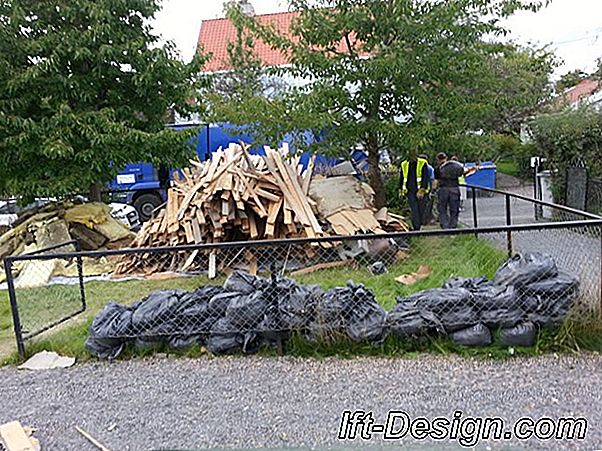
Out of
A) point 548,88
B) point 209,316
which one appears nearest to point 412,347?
point 209,316

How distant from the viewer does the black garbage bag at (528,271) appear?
4812 mm

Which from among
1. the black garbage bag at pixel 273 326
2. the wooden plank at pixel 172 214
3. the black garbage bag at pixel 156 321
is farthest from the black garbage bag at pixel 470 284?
the wooden plank at pixel 172 214

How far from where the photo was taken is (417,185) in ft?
36.3

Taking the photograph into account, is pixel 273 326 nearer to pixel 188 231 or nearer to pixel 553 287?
pixel 553 287

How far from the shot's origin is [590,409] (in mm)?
3617

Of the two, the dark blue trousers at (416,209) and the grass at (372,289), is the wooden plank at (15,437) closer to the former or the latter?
the grass at (372,289)

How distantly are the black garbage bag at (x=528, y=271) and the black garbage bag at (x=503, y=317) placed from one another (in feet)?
0.93

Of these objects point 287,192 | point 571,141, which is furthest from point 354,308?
point 571,141

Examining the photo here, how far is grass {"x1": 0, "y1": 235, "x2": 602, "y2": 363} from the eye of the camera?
4.67 m

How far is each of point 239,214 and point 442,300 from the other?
178 inches

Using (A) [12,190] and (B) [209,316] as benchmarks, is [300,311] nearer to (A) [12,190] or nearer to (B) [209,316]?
(B) [209,316]

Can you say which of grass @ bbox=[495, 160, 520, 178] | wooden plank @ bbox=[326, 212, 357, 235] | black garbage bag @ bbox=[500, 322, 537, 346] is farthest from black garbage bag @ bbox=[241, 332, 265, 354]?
grass @ bbox=[495, 160, 520, 178]

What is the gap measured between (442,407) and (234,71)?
1922cm

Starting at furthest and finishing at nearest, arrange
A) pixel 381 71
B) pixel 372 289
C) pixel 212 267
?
pixel 381 71 → pixel 212 267 → pixel 372 289
